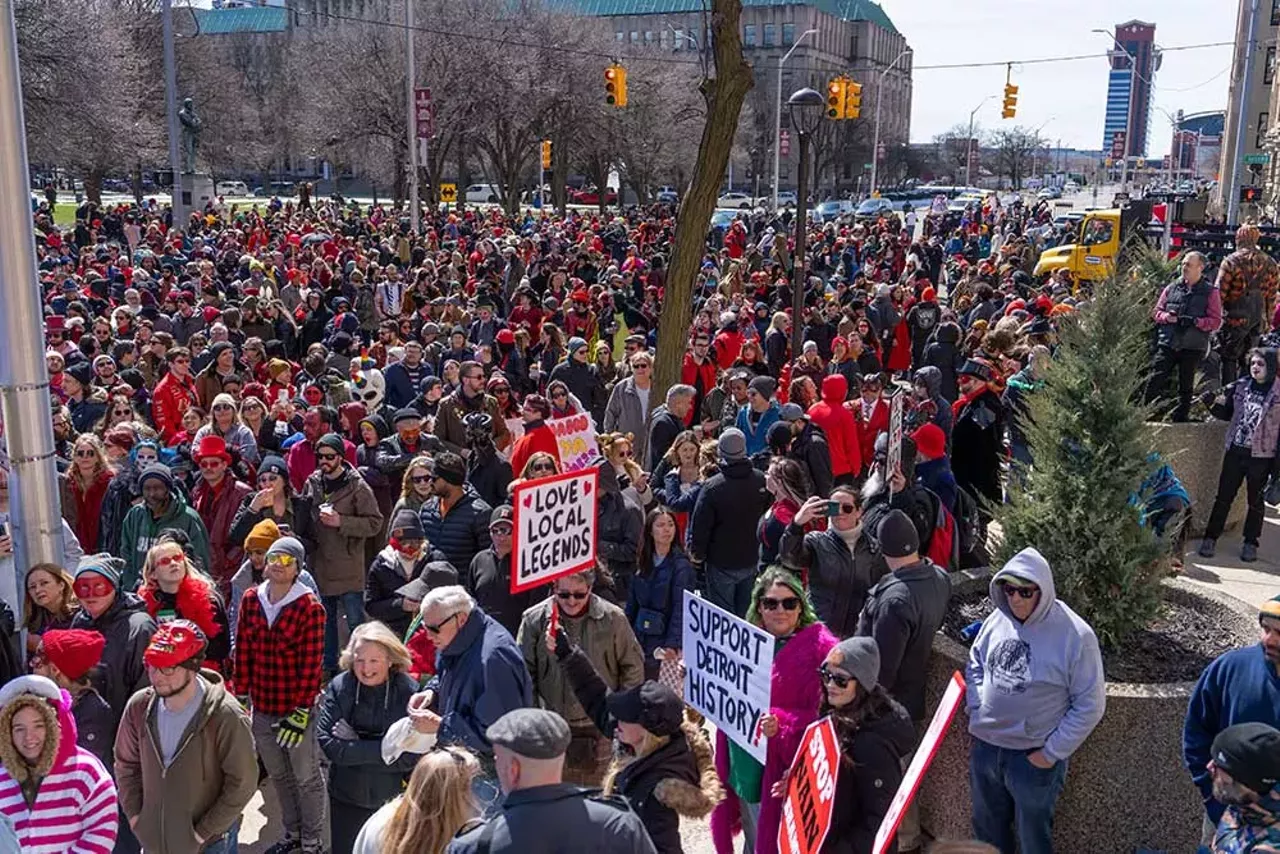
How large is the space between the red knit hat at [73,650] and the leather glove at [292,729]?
91cm

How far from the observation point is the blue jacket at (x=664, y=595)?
21.6 feet

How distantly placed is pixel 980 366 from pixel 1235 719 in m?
4.87

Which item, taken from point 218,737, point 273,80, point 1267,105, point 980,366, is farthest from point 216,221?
point 1267,105

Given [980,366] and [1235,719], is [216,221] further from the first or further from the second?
[1235,719]

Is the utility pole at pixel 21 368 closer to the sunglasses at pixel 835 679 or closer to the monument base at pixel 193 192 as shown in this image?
the sunglasses at pixel 835 679

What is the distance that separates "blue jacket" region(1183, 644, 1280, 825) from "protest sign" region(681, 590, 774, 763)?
5.39ft

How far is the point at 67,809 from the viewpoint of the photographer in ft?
14.3

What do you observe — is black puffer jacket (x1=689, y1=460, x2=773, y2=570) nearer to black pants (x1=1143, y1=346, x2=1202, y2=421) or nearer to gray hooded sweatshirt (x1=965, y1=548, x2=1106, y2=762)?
gray hooded sweatshirt (x1=965, y1=548, x2=1106, y2=762)

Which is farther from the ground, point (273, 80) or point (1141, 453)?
point (273, 80)

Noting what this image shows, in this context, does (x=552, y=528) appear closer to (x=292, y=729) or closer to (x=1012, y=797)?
(x=292, y=729)

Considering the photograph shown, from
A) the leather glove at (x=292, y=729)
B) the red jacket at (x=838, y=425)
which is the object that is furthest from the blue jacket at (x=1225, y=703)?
the red jacket at (x=838, y=425)

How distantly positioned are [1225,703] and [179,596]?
183 inches

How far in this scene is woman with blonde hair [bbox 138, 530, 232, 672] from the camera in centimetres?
593

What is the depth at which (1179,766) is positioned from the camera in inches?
203
